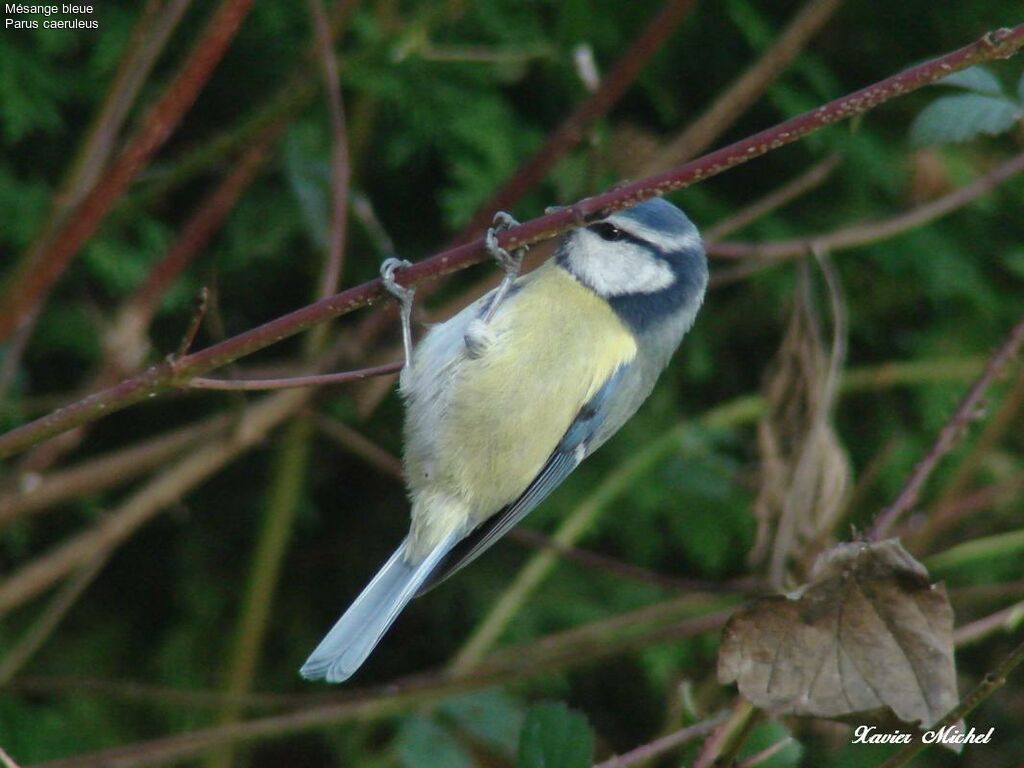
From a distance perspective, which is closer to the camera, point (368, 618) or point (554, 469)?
point (368, 618)

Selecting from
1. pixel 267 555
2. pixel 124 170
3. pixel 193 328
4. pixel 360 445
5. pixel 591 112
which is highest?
pixel 124 170

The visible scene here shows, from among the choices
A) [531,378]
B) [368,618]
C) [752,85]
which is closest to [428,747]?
[368,618]

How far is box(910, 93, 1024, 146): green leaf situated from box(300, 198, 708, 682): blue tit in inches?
21.2

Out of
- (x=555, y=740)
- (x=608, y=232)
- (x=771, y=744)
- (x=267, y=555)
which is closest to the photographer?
(x=555, y=740)

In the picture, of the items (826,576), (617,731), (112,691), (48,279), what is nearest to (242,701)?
(112,691)

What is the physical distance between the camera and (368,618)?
78.0 inches

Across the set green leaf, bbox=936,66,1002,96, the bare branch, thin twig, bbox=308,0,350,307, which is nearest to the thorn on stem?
thin twig, bbox=308,0,350,307

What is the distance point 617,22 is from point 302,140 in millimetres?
795

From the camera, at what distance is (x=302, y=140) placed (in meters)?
2.78

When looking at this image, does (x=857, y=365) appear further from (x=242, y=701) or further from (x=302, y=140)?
(x=242, y=701)

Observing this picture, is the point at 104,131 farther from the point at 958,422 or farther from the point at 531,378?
the point at 958,422

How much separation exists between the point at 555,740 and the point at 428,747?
0.99 meters

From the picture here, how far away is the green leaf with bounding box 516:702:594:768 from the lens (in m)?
1.43

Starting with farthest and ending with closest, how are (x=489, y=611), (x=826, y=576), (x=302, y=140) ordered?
(x=489, y=611) < (x=302, y=140) < (x=826, y=576)
